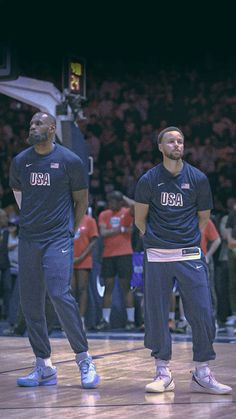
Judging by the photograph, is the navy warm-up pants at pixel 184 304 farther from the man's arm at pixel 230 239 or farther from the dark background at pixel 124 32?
the dark background at pixel 124 32

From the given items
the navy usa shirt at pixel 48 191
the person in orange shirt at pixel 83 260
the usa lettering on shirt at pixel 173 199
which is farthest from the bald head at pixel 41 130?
the person in orange shirt at pixel 83 260

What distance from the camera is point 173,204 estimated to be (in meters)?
5.80

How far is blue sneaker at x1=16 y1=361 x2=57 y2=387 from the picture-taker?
610cm

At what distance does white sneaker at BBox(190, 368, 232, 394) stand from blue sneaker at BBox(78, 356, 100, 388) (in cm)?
72

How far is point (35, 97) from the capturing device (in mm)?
12930

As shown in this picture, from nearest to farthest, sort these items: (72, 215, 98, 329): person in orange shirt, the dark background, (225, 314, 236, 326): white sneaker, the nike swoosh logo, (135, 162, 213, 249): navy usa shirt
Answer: (135, 162, 213, 249): navy usa shirt → (72, 215, 98, 329): person in orange shirt → (225, 314, 236, 326): white sneaker → the nike swoosh logo → the dark background

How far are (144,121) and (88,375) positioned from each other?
15.3 metres

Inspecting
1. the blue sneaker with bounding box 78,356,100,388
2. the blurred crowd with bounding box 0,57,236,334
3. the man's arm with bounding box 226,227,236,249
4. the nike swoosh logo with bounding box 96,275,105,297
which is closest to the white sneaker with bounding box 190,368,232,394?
the blue sneaker with bounding box 78,356,100,388

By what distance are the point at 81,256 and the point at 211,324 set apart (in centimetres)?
614

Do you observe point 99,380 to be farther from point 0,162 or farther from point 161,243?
point 0,162

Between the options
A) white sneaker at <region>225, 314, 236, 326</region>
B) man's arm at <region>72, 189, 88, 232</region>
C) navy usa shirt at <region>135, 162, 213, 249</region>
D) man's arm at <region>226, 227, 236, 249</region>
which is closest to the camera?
navy usa shirt at <region>135, 162, 213, 249</region>

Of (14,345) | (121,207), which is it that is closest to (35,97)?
(121,207)

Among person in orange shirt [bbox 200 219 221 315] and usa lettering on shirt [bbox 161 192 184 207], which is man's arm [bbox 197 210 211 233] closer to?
usa lettering on shirt [bbox 161 192 184 207]

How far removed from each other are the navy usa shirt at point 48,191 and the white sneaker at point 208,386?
1391mm
